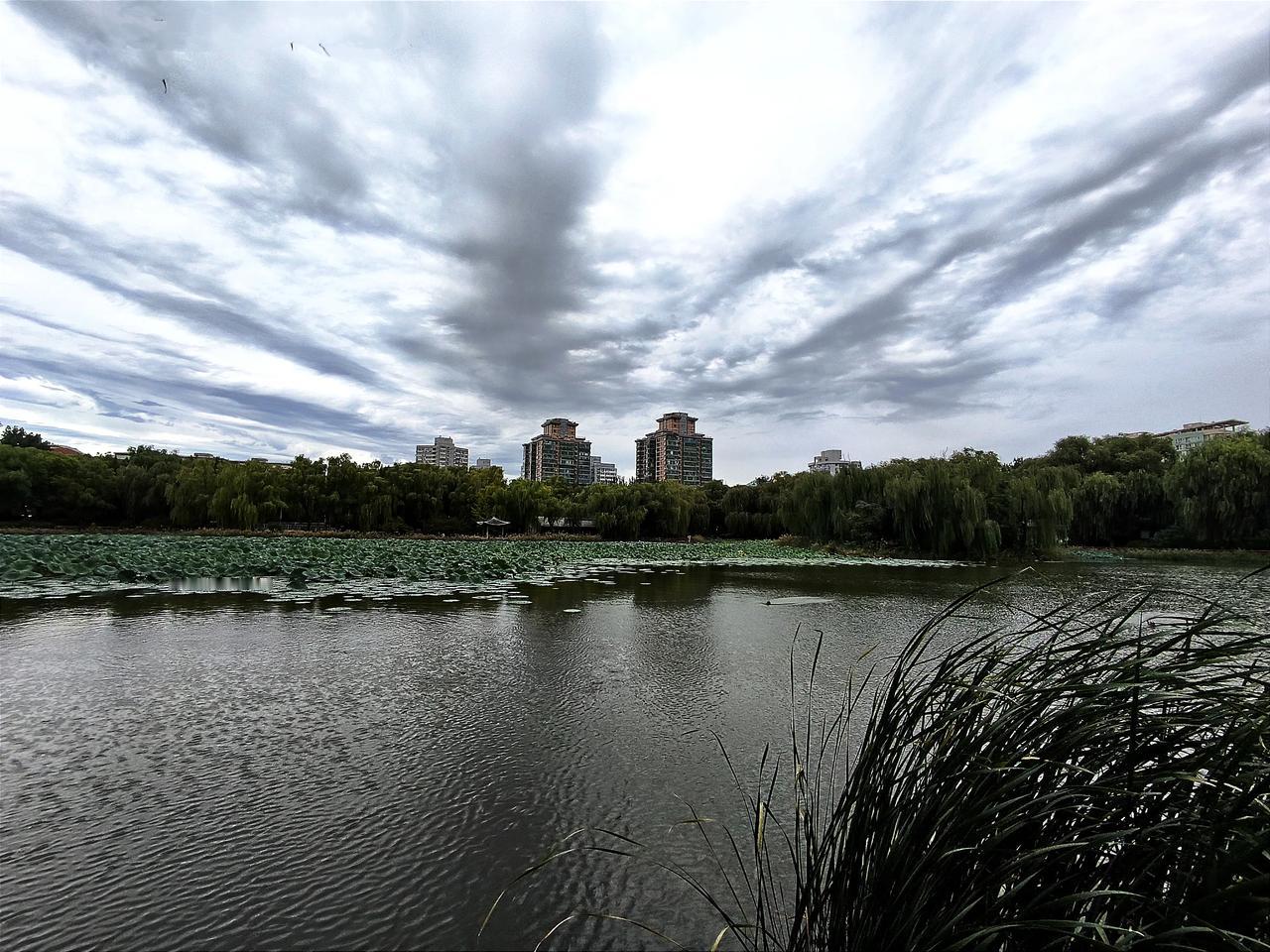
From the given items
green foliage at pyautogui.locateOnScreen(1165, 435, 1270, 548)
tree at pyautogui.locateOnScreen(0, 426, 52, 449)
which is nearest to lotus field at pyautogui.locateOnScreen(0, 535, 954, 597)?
green foliage at pyautogui.locateOnScreen(1165, 435, 1270, 548)

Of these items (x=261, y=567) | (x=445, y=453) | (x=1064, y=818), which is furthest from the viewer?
(x=445, y=453)

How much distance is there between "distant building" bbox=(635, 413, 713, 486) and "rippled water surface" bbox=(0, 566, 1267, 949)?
78.1 m

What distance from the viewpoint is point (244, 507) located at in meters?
31.3

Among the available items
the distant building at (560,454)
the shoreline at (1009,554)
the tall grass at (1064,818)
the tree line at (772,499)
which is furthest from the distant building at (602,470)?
the tall grass at (1064,818)

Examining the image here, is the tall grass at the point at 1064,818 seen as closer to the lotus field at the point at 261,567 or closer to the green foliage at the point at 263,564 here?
the lotus field at the point at 261,567

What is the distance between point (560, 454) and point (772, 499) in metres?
46.9

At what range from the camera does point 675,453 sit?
8562cm

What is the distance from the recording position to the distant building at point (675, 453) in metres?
85.5

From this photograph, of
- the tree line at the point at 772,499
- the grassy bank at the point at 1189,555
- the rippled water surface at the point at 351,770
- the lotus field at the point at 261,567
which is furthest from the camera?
the grassy bank at the point at 1189,555

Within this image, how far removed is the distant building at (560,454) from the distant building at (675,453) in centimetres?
819

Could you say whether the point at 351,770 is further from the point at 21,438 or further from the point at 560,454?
the point at 560,454

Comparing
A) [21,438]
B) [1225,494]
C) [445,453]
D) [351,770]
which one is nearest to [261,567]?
[351,770]

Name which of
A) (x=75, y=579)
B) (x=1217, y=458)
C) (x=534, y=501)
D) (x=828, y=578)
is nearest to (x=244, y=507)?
(x=534, y=501)

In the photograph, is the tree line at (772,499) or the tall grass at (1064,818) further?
the tree line at (772,499)
